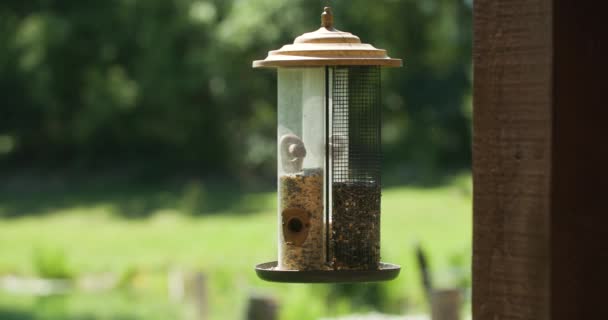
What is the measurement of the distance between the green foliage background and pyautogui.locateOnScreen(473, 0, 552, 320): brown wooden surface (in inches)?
644

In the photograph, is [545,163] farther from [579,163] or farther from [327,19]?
[327,19]

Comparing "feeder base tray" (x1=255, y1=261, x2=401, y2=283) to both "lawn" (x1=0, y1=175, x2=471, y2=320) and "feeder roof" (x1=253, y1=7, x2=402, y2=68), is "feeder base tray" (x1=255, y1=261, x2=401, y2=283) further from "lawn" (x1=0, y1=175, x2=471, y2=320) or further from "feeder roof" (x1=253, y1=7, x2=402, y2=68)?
"lawn" (x1=0, y1=175, x2=471, y2=320)

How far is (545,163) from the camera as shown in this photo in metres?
1.58

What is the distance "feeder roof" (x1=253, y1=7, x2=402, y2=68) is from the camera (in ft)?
9.93

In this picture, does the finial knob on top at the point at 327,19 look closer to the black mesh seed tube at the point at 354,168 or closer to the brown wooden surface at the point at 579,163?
the black mesh seed tube at the point at 354,168

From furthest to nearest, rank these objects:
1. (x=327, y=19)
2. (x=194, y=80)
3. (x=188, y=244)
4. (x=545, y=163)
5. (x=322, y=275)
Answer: (x=194, y=80), (x=188, y=244), (x=327, y=19), (x=322, y=275), (x=545, y=163)

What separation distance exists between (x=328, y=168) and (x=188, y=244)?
10.1 metres

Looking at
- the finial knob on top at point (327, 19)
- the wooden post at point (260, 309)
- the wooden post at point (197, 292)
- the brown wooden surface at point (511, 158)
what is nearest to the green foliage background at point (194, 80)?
the wooden post at point (197, 292)

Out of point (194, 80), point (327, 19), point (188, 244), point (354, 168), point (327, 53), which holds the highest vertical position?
point (194, 80)

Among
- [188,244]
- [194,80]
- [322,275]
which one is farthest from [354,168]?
[194,80]

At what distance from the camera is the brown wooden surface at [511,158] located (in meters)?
1.59

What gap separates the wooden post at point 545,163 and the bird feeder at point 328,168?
150 cm

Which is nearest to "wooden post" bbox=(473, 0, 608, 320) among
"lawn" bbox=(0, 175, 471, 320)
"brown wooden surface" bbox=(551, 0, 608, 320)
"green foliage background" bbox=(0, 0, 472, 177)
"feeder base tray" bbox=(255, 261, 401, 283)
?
"brown wooden surface" bbox=(551, 0, 608, 320)

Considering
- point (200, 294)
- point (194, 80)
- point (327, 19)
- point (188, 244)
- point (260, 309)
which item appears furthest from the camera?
point (194, 80)
